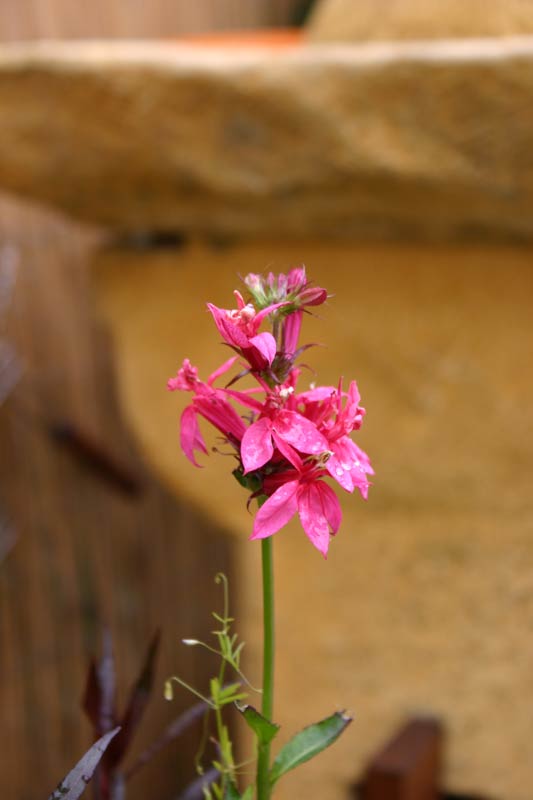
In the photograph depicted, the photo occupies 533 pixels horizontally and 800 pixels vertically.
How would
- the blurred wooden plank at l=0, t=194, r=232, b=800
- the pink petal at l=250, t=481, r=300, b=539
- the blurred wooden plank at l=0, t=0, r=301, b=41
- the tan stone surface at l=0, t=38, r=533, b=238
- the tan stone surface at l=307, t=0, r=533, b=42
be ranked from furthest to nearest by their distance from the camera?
the blurred wooden plank at l=0, t=194, r=232, b=800, the blurred wooden plank at l=0, t=0, r=301, b=41, the tan stone surface at l=307, t=0, r=533, b=42, the tan stone surface at l=0, t=38, r=533, b=238, the pink petal at l=250, t=481, r=300, b=539

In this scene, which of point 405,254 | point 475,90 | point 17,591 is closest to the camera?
point 475,90

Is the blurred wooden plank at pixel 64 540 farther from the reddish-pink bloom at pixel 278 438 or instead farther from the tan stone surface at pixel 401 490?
the reddish-pink bloom at pixel 278 438

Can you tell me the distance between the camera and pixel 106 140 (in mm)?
1116

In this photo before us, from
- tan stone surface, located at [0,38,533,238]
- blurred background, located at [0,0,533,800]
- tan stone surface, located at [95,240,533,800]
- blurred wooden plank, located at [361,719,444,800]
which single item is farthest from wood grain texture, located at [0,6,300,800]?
blurred wooden plank, located at [361,719,444,800]

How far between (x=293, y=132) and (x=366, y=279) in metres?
0.24

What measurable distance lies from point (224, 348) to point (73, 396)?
62 centimetres

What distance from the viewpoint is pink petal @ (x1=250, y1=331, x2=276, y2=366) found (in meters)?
0.42

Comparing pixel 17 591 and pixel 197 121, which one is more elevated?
pixel 197 121

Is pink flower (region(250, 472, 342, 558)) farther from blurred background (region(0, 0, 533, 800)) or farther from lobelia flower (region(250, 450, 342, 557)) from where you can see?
blurred background (region(0, 0, 533, 800))

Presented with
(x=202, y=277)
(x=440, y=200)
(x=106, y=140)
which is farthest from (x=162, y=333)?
(x=440, y=200)

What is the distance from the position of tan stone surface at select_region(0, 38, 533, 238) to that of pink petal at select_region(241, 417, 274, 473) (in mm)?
673

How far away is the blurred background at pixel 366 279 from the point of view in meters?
1.04

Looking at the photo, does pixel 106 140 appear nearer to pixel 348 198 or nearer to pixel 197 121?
pixel 197 121

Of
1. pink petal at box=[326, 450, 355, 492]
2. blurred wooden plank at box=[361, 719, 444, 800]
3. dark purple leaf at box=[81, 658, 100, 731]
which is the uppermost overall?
pink petal at box=[326, 450, 355, 492]
